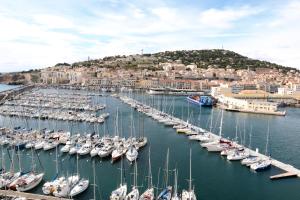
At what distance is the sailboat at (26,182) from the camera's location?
1761 cm

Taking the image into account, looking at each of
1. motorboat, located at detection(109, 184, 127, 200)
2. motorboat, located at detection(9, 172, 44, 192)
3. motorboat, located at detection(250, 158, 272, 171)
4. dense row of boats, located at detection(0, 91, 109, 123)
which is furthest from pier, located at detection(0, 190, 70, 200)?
dense row of boats, located at detection(0, 91, 109, 123)

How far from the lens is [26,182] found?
17938mm

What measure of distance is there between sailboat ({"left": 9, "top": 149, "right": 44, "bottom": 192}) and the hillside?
9100 centimetres

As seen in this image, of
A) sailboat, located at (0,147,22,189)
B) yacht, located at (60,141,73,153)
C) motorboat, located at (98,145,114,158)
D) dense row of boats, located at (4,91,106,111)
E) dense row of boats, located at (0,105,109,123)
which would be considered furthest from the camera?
dense row of boats, located at (4,91,106,111)

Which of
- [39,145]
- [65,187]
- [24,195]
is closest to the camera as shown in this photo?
[24,195]

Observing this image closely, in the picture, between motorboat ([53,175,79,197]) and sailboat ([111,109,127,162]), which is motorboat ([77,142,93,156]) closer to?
sailboat ([111,109,127,162])

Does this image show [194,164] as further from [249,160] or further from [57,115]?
[57,115]

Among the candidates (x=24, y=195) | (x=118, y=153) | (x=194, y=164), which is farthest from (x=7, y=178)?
(x=194, y=164)

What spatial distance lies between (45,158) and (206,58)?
370 ft

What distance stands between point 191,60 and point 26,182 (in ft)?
377

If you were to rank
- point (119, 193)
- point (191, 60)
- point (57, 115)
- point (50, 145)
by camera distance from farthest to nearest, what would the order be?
point (191, 60)
point (57, 115)
point (50, 145)
point (119, 193)

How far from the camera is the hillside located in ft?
387

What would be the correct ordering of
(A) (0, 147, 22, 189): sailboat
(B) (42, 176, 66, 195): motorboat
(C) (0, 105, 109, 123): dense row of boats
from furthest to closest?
1. (C) (0, 105, 109, 123): dense row of boats
2. (A) (0, 147, 22, 189): sailboat
3. (B) (42, 176, 66, 195): motorboat

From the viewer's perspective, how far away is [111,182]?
64.2 ft
